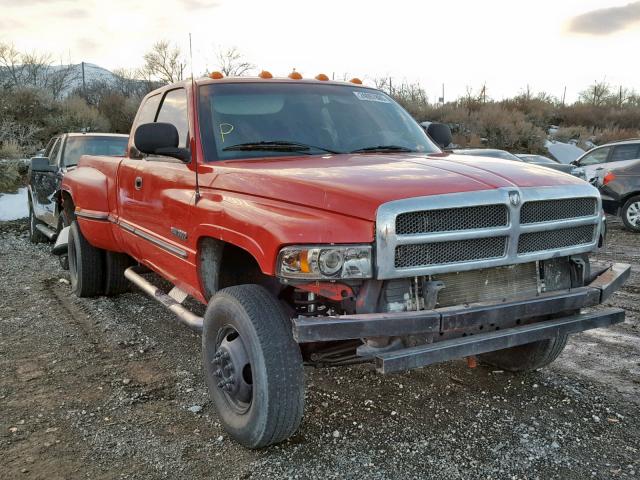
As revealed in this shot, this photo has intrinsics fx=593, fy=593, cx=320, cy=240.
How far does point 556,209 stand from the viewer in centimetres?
315

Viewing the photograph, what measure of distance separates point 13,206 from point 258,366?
11940 millimetres

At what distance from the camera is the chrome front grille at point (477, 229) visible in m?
2.65

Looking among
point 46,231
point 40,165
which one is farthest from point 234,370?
point 46,231

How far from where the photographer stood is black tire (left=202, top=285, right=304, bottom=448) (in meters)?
2.88

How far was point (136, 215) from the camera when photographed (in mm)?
4711

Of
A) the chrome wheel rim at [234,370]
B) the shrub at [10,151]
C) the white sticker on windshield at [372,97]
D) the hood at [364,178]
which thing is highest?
the white sticker on windshield at [372,97]

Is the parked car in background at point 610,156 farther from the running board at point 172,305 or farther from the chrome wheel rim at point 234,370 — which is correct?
the chrome wheel rim at point 234,370

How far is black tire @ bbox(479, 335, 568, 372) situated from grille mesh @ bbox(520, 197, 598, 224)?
0.98 meters

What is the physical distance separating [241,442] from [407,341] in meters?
1.08

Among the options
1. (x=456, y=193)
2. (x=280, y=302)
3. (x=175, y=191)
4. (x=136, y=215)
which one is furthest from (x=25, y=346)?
(x=456, y=193)

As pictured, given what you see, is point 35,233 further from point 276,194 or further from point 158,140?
point 276,194

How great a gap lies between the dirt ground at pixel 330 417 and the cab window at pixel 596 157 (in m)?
9.59

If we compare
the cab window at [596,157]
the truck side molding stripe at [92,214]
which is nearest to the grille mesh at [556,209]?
the truck side molding stripe at [92,214]

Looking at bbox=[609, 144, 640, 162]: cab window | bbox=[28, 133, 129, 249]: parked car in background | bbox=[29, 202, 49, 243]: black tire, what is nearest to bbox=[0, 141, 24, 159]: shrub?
bbox=[29, 202, 49, 243]: black tire
